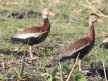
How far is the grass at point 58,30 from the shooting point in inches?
354

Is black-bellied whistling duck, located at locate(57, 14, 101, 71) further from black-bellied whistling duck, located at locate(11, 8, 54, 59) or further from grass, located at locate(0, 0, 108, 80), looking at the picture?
black-bellied whistling duck, located at locate(11, 8, 54, 59)

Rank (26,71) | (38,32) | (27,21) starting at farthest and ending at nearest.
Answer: (27,21) → (38,32) → (26,71)

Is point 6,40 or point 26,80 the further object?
point 6,40

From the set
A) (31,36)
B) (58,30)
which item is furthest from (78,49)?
(58,30)

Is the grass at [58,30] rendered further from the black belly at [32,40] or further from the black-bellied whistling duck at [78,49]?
the black-bellied whistling duck at [78,49]

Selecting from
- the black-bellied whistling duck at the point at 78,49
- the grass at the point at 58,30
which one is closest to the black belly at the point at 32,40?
the grass at the point at 58,30

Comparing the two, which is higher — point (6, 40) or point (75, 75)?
point (75, 75)

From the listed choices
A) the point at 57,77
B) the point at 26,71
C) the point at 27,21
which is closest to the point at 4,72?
the point at 26,71

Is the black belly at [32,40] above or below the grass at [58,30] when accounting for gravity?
above

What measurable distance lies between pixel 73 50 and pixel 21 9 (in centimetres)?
631

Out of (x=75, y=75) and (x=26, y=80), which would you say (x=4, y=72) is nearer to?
(x=26, y=80)

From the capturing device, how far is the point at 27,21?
12391mm

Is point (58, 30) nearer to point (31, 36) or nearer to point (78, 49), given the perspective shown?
point (31, 36)

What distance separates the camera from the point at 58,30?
1145 cm
